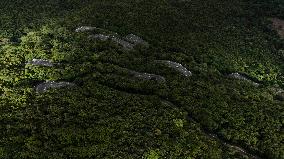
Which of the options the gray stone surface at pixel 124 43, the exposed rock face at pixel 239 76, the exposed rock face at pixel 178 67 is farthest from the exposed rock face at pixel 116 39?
the exposed rock face at pixel 239 76

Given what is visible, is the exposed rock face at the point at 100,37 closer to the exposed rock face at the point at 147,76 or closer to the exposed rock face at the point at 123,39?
the exposed rock face at the point at 123,39

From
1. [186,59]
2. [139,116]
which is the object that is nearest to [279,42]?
[186,59]

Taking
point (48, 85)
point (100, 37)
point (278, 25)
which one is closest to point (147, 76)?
point (100, 37)

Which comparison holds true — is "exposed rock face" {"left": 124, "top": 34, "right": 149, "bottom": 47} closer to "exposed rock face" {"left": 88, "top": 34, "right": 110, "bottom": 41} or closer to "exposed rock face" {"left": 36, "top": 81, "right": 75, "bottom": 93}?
"exposed rock face" {"left": 88, "top": 34, "right": 110, "bottom": 41}

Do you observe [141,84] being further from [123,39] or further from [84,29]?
[84,29]

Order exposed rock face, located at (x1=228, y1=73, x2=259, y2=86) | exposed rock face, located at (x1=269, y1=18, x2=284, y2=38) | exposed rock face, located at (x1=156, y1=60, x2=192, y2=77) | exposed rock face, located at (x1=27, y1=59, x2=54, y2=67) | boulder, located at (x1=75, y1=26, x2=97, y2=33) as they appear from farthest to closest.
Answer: exposed rock face, located at (x1=269, y1=18, x2=284, y2=38)
boulder, located at (x1=75, y1=26, x2=97, y2=33)
exposed rock face, located at (x1=228, y1=73, x2=259, y2=86)
exposed rock face, located at (x1=156, y1=60, x2=192, y2=77)
exposed rock face, located at (x1=27, y1=59, x2=54, y2=67)

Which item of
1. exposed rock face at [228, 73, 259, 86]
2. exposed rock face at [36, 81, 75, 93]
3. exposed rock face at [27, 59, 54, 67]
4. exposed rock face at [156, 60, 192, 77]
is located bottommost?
exposed rock face at [228, 73, 259, 86]

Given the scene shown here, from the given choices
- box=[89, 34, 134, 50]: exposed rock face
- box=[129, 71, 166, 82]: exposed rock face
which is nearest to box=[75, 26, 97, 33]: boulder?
box=[89, 34, 134, 50]: exposed rock face

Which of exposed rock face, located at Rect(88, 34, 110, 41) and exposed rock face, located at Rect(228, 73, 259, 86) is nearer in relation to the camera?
exposed rock face, located at Rect(228, 73, 259, 86)

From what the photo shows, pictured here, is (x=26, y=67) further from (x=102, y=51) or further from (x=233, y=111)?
(x=233, y=111)
